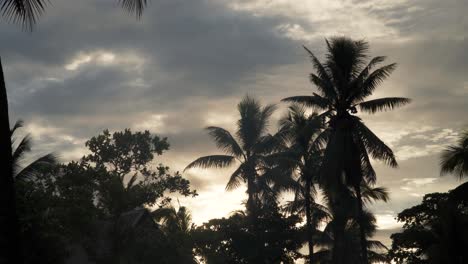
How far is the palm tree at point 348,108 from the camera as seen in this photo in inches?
1222

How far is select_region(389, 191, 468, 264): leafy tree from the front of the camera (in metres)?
24.3

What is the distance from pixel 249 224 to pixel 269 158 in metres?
7.88

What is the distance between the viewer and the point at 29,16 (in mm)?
9484

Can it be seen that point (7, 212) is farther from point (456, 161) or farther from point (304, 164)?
point (304, 164)

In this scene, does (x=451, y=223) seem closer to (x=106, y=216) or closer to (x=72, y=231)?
(x=72, y=231)

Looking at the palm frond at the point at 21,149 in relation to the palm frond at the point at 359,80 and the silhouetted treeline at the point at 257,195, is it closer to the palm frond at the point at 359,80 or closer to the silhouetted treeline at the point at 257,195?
the silhouetted treeline at the point at 257,195

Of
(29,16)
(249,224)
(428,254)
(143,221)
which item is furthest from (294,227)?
(29,16)

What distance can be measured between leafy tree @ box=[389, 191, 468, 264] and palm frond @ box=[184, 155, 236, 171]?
1990 centimetres

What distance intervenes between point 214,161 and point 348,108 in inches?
686

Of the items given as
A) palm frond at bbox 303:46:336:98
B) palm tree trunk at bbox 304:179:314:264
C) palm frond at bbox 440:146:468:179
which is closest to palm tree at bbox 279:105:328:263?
palm tree trunk at bbox 304:179:314:264

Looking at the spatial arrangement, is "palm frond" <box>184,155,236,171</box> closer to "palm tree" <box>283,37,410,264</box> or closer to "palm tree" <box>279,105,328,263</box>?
"palm tree" <box>279,105,328,263</box>

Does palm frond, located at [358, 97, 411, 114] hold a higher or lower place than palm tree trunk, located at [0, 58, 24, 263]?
higher

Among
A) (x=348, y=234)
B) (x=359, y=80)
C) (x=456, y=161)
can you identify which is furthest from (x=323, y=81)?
(x=348, y=234)

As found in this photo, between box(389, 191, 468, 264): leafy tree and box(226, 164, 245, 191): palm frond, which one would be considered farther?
box(226, 164, 245, 191): palm frond
